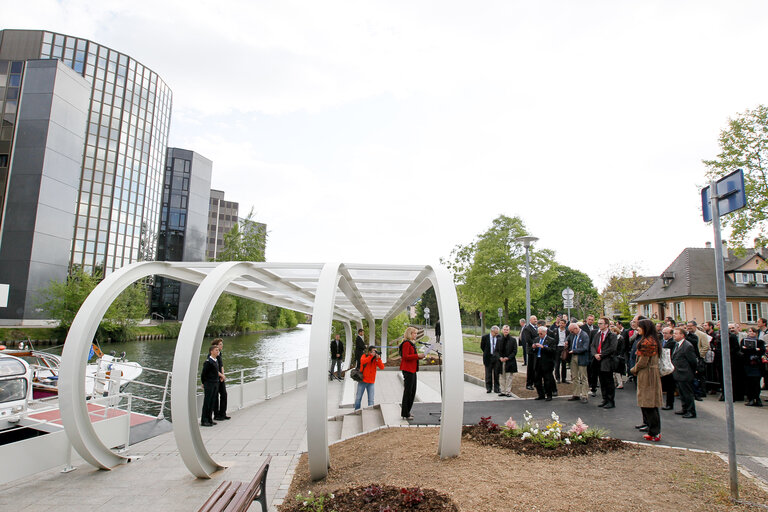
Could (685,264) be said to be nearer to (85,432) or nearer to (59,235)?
(85,432)

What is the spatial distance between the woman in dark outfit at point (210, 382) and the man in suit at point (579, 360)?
24.8 ft

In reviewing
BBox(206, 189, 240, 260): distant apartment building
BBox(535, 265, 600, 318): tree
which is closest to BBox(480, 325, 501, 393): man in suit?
BBox(535, 265, 600, 318): tree

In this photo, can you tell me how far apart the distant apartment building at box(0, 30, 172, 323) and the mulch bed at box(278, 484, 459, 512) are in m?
40.5

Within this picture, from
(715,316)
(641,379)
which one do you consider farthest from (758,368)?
(715,316)

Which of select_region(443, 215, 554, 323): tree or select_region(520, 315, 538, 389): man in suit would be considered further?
select_region(443, 215, 554, 323): tree

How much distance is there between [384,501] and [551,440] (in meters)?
2.80

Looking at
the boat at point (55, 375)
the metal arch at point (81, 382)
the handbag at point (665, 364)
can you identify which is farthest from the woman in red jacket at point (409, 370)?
the boat at point (55, 375)

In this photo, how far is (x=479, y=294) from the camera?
30.0m

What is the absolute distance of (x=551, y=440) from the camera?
5.65 meters

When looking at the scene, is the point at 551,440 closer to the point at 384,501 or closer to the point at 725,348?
the point at 725,348

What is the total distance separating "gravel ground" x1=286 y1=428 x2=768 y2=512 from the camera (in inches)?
158

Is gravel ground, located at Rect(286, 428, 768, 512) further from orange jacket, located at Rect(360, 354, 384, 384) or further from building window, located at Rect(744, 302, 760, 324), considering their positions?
building window, located at Rect(744, 302, 760, 324)

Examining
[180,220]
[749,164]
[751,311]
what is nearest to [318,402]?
[749,164]

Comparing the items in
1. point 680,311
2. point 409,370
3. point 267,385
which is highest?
point 680,311
